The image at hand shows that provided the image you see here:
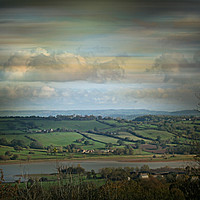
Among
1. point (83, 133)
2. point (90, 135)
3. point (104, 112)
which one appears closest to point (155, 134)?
point (90, 135)

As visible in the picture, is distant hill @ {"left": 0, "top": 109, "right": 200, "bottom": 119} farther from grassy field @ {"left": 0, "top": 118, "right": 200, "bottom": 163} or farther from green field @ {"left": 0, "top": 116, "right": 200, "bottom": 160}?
grassy field @ {"left": 0, "top": 118, "right": 200, "bottom": 163}

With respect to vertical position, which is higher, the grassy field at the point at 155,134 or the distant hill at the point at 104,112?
the distant hill at the point at 104,112

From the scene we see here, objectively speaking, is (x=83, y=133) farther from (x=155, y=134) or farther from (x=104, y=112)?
(x=104, y=112)

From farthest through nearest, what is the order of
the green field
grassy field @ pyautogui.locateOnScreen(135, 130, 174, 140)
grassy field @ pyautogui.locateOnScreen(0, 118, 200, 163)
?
grassy field @ pyautogui.locateOnScreen(135, 130, 174, 140)
grassy field @ pyautogui.locateOnScreen(0, 118, 200, 163)
the green field

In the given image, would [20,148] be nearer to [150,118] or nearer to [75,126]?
[75,126]

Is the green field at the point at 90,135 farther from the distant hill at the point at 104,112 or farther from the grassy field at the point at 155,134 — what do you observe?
the distant hill at the point at 104,112

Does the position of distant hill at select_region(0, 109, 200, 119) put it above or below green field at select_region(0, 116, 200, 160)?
above

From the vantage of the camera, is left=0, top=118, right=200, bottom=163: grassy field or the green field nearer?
the green field

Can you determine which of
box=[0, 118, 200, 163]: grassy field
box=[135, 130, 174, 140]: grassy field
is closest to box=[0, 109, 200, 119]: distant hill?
box=[0, 118, 200, 163]: grassy field

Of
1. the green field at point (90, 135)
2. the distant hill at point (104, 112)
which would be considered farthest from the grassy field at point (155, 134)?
the distant hill at point (104, 112)

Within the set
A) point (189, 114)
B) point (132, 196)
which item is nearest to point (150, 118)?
point (189, 114)

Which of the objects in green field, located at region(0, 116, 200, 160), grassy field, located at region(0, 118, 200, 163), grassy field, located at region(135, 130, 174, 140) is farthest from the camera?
grassy field, located at region(135, 130, 174, 140)
